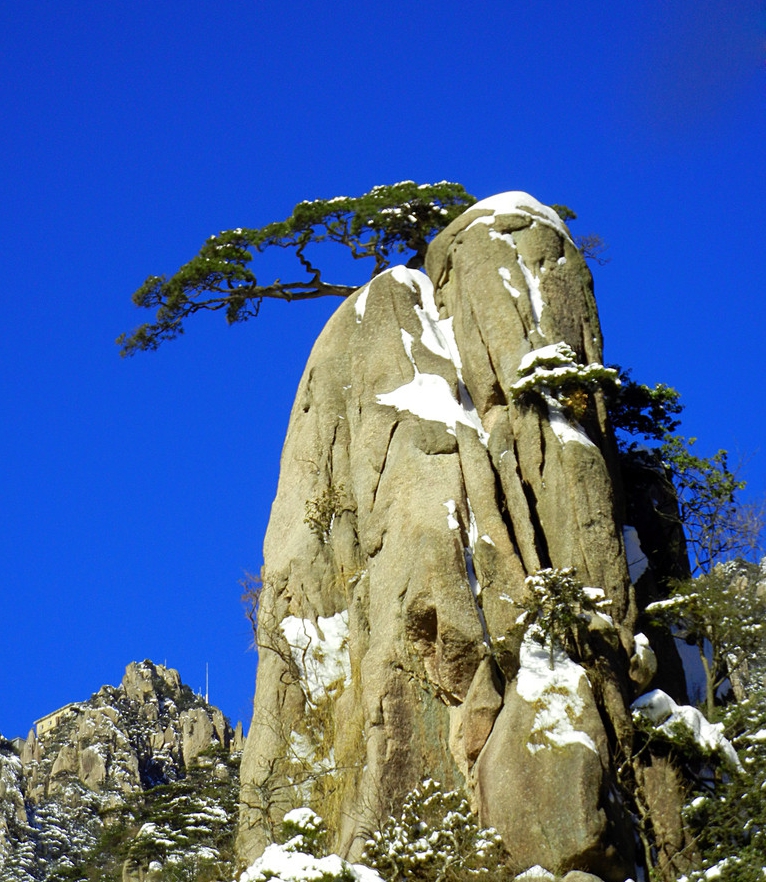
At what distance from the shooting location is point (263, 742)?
2427cm


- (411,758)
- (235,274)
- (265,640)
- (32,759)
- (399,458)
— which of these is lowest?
(411,758)

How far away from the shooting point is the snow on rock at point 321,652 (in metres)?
24.1

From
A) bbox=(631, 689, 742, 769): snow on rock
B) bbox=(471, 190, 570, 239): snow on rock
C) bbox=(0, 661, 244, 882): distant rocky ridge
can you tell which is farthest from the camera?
bbox=(0, 661, 244, 882): distant rocky ridge

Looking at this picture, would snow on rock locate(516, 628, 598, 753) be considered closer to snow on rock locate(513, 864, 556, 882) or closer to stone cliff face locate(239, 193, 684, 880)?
stone cliff face locate(239, 193, 684, 880)

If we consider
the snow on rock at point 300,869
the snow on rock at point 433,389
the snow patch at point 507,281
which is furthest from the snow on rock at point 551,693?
the snow patch at point 507,281

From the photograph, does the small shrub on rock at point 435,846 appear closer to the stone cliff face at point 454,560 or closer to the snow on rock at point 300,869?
the stone cliff face at point 454,560

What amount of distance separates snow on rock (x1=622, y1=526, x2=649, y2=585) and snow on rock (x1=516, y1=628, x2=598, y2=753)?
5.05m

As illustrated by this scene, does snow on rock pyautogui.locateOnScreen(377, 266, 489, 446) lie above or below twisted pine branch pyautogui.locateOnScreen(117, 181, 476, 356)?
below

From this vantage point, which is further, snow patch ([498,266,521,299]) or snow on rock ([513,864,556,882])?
snow patch ([498,266,521,299])

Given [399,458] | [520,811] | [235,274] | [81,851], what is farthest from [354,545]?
[81,851]

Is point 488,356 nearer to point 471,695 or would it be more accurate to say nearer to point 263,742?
point 471,695

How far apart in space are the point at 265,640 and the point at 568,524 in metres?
7.15

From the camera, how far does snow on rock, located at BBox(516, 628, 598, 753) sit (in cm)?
1950

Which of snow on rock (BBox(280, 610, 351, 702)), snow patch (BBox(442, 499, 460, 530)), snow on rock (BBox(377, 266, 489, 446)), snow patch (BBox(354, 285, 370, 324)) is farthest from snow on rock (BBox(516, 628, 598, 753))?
snow patch (BBox(354, 285, 370, 324))
